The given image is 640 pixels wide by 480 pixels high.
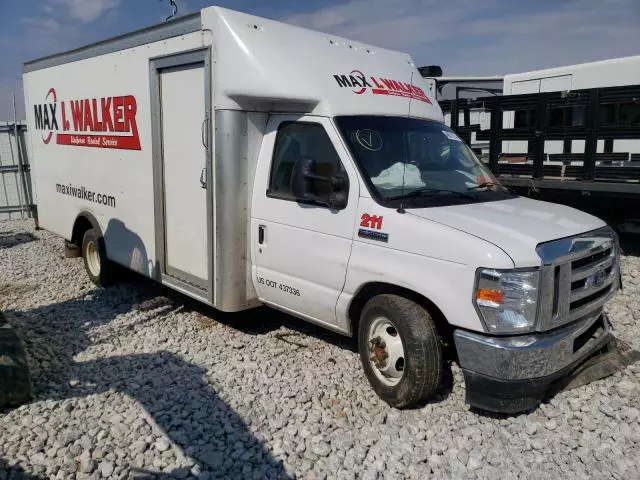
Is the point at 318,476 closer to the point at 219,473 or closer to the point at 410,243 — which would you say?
the point at 219,473

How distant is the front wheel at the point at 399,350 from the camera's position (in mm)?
3842

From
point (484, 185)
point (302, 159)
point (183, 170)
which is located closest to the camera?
point (302, 159)

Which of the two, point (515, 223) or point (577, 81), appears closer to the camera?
point (515, 223)

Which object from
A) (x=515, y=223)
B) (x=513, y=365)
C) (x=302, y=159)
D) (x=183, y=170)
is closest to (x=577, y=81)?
(x=515, y=223)

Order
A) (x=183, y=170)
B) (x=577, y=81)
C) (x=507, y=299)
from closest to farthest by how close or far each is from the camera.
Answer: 1. (x=507, y=299)
2. (x=183, y=170)
3. (x=577, y=81)

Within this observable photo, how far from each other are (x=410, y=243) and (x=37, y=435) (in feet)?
9.38

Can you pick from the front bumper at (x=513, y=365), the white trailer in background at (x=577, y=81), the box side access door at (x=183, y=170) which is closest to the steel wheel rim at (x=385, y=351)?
the front bumper at (x=513, y=365)

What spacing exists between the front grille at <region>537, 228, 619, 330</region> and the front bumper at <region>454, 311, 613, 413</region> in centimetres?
14

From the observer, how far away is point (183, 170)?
212 inches

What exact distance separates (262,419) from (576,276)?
7.90 feet

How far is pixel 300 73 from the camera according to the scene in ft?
15.0

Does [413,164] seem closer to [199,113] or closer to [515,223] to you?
[515,223]

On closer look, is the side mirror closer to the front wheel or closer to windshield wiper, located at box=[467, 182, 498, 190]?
the front wheel

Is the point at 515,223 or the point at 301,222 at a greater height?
the point at 515,223
